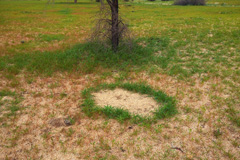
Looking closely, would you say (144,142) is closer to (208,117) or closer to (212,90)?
(208,117)

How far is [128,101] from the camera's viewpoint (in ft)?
19.0

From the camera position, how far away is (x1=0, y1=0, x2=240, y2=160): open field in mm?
4152

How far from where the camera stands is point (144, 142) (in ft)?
14.1

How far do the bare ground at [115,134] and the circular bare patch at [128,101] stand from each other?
1.86 feet

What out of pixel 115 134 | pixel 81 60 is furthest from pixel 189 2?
pixel 115 134

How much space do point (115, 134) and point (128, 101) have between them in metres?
1.42

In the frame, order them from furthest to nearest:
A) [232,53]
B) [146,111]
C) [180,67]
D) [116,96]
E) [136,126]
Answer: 1. [232,53]
2. [180,67]
3. [116,96]
4. [146,111]
5. [136,126]

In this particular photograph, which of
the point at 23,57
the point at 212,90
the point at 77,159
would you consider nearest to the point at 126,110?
the point at 77,159

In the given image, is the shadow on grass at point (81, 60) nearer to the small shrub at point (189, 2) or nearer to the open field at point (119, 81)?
the open field at point (119, 81)

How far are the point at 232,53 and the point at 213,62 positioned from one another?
147 centimetres

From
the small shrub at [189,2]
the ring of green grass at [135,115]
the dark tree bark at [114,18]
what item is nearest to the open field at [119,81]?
the ring of green grass at [135,115]

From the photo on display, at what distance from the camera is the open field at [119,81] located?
4152mm

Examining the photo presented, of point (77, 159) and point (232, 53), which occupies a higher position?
point (232, 53)

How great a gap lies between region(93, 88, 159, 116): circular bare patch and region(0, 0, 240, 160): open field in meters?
0.51
